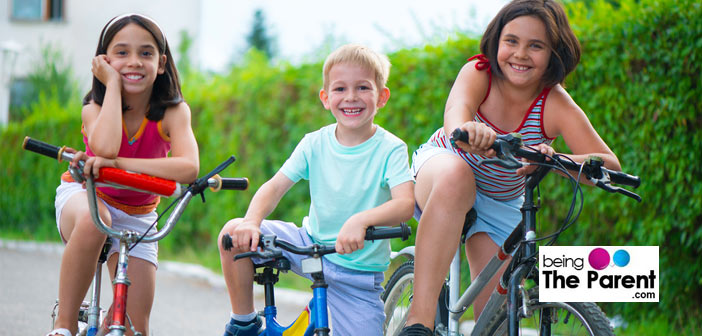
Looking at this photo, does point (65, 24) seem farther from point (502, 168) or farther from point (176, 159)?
point (502, 168)

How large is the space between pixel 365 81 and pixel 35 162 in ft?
36.3

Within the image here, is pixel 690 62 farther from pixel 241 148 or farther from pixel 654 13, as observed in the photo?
pixel 241 148

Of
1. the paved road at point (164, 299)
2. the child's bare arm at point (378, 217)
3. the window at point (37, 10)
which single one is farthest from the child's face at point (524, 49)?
the window at point (37, 10)

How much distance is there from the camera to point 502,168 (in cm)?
303

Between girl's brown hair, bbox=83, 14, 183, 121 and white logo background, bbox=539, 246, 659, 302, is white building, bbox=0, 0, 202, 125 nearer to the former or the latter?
girl's brown hair, bbox=83, 14, 183, 121

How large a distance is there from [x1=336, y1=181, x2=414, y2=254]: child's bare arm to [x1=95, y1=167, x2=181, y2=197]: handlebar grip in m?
0.62

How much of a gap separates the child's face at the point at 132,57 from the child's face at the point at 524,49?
1435 mm

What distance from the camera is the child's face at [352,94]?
2992mm

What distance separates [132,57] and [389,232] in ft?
4.09

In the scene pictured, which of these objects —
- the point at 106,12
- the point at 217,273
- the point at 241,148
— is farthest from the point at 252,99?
the point at 106,12

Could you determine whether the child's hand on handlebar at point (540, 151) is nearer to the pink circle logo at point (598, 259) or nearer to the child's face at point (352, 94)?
the pink circle logo at point (598, 259)

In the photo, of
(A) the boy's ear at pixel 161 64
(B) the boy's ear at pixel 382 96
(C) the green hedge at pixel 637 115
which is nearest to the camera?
(A) the boy's ear at pixel 161 64

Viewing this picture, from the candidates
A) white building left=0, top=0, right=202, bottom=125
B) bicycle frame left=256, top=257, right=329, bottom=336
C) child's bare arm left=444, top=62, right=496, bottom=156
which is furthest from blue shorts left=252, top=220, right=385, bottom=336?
white building left=0, top=0, right=202, bottom=125

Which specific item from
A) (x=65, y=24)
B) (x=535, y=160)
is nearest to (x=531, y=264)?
(x=535, y=160)
